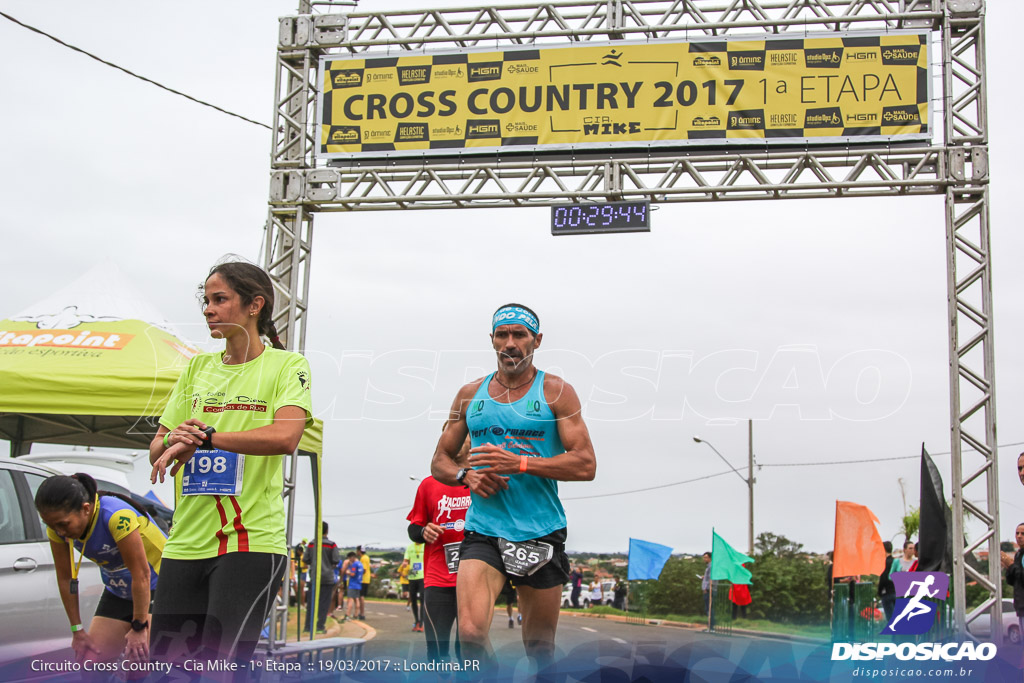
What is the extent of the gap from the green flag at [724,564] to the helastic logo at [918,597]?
956 centimetres

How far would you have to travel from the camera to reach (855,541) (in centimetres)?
1410

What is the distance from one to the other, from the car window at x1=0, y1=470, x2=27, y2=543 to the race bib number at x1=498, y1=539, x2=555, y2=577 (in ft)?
11.3

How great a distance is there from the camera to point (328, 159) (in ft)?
40.4

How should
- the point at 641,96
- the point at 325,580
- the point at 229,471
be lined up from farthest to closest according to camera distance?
the point at 325,580 < the point at 641,96 < the point at 229,471

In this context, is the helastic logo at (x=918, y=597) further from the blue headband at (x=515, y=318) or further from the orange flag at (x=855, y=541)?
the blue headband at (x=515, y=318)

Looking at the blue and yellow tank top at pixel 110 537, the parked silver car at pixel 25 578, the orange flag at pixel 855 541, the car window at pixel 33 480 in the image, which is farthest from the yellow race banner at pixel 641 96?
the blue and yellow tank top at pixel 110 537

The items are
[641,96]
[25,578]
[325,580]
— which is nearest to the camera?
[25,578]

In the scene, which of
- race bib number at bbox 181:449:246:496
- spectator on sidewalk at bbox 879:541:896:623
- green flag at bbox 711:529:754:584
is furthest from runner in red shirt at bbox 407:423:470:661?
green flag at bbox 711:529:754:584

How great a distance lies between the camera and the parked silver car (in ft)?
18.7

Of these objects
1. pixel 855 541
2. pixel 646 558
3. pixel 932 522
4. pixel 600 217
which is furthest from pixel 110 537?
pixel 646 558

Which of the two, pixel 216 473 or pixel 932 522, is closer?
pixel 216 473

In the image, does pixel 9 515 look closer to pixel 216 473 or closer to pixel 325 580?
pixel 216 473

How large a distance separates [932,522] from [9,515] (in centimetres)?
925

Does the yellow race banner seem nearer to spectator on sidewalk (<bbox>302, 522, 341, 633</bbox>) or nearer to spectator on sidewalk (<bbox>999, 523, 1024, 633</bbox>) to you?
spectator on sidewalk (<bbox>999, 523, 1024, 633</bbox>)
